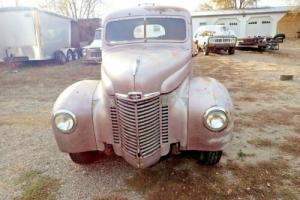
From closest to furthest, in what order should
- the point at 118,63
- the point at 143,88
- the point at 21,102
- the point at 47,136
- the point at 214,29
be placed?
the point at 143,88, the point at 118,63, the point at 47,136, the point at 21,102, the point at 214,29

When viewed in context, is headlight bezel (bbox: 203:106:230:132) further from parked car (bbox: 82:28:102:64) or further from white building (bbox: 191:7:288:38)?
white building (bbox: 191:7:288:38)

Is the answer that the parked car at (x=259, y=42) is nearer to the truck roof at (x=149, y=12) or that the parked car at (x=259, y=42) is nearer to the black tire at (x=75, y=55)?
the black tire at (x=75, y=55)

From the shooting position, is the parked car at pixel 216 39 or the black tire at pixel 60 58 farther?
the parked car at pixel 216 39

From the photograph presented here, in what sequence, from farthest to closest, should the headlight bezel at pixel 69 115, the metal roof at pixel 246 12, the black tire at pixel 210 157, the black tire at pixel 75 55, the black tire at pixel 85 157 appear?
the metal roof at pixel 246 12 < the black tire at pixel 75 55 < the black tire at pixel 85 157 < the black tire at pixel 210 157 < the headlight bezel at pixel 69 115

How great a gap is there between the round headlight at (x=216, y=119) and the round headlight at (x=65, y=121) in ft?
5.24

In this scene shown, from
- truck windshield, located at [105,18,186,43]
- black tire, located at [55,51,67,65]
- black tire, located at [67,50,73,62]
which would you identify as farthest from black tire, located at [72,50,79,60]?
truck windshield, located at [105,18,186,43]

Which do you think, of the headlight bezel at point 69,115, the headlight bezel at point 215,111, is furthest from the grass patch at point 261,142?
the headlight bezel at point 69,115

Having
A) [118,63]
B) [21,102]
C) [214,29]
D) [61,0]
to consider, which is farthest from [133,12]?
[61,0]

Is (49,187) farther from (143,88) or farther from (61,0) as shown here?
(61,0)

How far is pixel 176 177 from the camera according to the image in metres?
3.81

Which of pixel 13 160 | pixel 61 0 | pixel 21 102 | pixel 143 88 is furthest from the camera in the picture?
pixel 61 0

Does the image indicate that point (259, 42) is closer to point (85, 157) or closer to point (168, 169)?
point (168, 169)

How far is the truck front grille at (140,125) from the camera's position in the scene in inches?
120

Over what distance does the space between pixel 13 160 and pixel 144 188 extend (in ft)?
7.49
